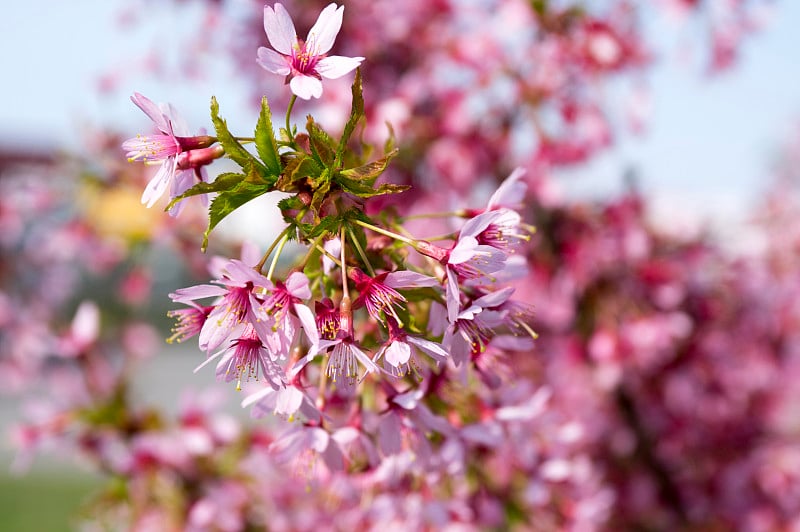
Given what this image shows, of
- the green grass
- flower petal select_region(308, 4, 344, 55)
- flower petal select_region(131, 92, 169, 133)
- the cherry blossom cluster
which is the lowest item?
the green grass

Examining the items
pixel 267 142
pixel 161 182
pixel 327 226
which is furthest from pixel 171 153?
pixel 327 226

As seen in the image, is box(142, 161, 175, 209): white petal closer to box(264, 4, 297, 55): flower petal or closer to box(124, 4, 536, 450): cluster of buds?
box(124, 4, 536, 450): cluster of buds

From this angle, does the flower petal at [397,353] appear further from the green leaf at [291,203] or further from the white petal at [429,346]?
the green leaf at [291,203]

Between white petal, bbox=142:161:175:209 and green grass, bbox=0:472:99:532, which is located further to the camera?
green grass, bbox=0:472:99:532

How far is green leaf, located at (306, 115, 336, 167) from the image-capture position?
896 millimetres

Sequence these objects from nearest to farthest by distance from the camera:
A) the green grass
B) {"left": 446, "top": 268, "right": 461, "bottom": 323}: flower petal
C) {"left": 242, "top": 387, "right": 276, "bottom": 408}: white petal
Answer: {"left": 446, "top": 268, "right": 461, "bottom": 323}: flower petal, {"left": 242, "top": 387, "right": 276, "bottom": 408}: white petal, the green grass

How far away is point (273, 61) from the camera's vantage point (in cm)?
94

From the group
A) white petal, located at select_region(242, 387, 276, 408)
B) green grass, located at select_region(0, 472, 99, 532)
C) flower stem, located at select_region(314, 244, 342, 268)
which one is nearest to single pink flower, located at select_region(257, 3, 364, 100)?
flower stem, located at select_region(314, 244, 342, 268)

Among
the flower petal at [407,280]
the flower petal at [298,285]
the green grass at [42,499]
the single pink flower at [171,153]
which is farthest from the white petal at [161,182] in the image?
the green grass at [42,499]

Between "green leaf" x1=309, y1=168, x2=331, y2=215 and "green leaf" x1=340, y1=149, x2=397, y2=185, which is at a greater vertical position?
"green leaf" x1=340, y1=149, x2=397, y2=185

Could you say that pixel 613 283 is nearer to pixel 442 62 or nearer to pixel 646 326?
pixel 646 326

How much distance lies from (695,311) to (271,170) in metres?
2.35

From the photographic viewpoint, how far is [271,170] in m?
0.91

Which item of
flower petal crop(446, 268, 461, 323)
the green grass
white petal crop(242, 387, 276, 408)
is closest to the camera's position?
flower petal crop(446, 268, 461, 323)
